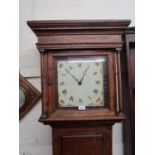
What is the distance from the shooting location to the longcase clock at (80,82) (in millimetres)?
979

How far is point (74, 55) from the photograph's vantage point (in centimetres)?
100

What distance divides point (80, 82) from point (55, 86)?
13cm

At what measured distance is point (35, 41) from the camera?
4.47ft

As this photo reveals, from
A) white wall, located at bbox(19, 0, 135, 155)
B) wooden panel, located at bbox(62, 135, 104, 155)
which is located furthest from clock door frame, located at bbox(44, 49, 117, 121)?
white wall, located at bbox(19, 0, 135, 155)

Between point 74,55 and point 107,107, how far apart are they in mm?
328

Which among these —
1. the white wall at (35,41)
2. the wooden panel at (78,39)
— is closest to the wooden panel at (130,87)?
the white wall at (35,41)

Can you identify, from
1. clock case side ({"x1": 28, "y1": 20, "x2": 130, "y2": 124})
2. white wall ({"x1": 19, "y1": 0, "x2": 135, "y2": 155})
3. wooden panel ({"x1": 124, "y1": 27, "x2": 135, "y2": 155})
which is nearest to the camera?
clock case side ({"x1": 28, "y1": 20, "x2": 130, "y2": 124})

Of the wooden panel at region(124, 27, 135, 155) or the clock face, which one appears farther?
the wooden panel at region(124, 27, 135, 155)

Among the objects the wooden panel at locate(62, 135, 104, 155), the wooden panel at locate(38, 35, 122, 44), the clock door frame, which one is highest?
the wooden panel at locate(38, 35, 122, 44)

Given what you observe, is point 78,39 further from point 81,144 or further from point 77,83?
point 81,144

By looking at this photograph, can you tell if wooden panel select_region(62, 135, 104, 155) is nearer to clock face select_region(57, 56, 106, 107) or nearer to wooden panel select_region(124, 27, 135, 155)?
clock face select_region(57, 56, 106, 107)

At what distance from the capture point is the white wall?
1.36m

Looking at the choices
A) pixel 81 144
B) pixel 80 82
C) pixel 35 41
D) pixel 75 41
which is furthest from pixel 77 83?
pixel 35 41
